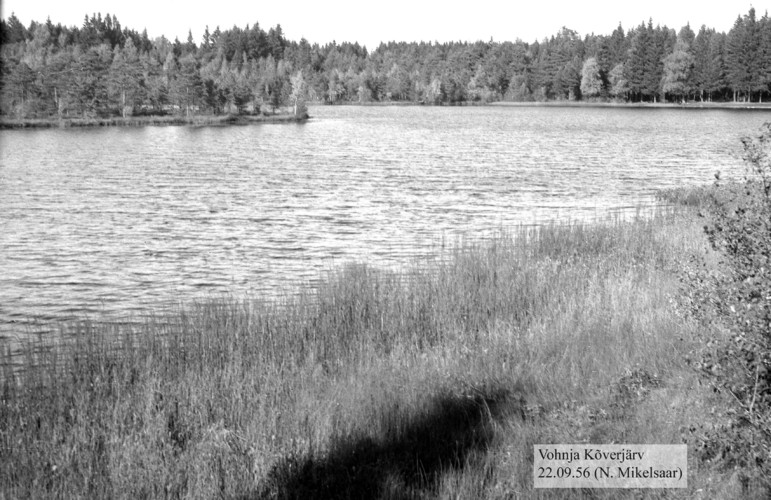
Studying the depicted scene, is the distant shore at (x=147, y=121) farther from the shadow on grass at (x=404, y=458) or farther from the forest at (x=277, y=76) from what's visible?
the shadow on grass at (x=404, y=458)

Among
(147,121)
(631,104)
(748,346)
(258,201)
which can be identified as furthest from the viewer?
(631,104)

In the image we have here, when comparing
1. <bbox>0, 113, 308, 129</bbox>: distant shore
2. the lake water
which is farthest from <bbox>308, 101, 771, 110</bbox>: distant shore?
the lake water

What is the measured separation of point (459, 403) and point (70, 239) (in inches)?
761

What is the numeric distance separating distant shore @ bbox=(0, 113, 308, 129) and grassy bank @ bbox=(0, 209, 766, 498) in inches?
3183

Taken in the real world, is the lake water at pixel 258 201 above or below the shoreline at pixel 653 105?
below

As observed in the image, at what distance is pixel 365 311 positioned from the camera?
1325 centimetres

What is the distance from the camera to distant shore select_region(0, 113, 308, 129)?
86.1 m

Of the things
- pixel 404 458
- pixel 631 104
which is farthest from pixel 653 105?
pixel 404 458

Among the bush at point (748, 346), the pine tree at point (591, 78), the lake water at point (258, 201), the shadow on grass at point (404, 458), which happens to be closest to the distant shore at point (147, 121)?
the lake water at point (258, 201)

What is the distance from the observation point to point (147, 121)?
322 ft

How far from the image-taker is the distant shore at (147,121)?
86.1 m

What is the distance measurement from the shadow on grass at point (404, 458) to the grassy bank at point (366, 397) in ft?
0.07

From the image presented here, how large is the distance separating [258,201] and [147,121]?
228 feet

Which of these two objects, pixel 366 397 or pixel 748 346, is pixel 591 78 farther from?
pixel 748 346
